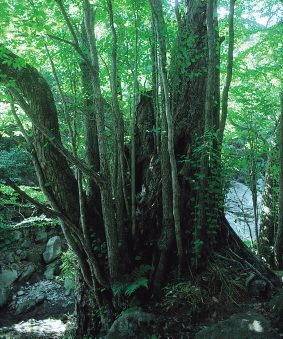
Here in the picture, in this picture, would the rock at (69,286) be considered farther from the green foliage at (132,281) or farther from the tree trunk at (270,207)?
the tree trunk at (270,207)

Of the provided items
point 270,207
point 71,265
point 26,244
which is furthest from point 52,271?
point 270,207

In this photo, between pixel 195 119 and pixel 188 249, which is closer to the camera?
pixel 188 249

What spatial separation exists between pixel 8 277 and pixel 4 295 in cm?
91

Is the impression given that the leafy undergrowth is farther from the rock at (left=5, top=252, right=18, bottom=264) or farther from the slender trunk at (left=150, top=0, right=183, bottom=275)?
the rock at (left=5, top=252, right=18, bottom=264)

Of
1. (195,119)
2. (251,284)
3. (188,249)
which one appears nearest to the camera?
(251,284)

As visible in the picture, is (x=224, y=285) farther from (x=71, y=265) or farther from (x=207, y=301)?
(x=71, y=265)

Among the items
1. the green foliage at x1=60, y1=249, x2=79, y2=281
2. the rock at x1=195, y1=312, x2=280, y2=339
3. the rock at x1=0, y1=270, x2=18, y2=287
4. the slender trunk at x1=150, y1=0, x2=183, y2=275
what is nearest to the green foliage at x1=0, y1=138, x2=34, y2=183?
the rock at x1=0, y1=270, x2=18, y2=287

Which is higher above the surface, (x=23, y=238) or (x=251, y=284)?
(x=23, y=238)

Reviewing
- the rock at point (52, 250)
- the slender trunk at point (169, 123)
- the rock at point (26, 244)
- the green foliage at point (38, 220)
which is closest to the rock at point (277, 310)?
the slender trunk at point (169, 123)

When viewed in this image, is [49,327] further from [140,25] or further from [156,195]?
[140,25]

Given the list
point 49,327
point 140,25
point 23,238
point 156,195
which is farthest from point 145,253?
point 23,238

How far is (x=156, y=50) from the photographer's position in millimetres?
4715

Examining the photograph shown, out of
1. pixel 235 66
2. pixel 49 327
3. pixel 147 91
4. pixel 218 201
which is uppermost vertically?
pixel 235 66

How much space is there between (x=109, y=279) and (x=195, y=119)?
291cm
